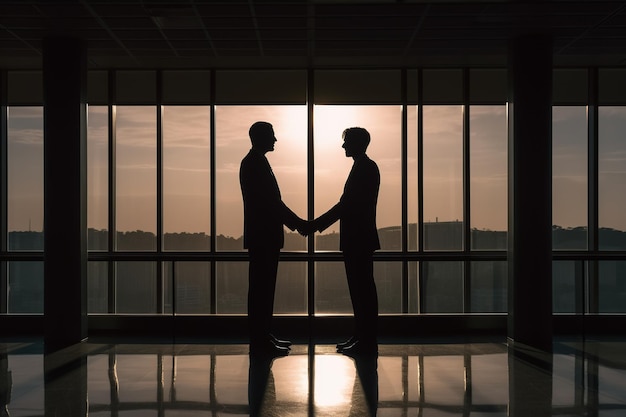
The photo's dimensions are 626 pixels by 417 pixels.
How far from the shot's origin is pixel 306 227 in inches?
287

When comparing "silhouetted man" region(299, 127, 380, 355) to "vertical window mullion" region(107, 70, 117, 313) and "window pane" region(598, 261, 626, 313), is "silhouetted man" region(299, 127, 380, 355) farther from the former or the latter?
"window pane" region(598, 261, 626, 313)

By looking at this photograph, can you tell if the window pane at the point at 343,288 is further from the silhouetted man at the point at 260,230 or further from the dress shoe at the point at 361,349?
the silhouetted man at the point at 260,230

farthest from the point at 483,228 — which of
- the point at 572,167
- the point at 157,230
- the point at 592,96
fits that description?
the point at 157,230

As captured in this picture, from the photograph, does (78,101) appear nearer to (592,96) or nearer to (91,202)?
(91,202)

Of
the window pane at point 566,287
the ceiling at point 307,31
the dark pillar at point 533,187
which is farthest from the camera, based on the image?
the window pane at point 566,287

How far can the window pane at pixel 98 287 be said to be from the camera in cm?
990

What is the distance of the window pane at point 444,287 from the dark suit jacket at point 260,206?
3543 mm

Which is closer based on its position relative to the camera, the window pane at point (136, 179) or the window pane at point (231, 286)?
the window pane at point (231, 286)

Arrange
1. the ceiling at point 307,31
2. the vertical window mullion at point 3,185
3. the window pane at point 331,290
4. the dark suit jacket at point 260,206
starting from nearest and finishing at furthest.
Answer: the dark suit jacket at point 260,206 < the ceiling at point 307,31 < the window pane at point 331,290 < the vertical window mullion at point 3,185

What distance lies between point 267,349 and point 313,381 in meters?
1.36

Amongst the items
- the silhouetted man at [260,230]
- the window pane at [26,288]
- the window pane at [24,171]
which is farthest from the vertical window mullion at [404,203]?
the window pane at [24,171]

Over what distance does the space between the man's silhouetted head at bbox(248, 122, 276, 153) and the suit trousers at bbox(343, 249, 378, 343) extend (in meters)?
1.36

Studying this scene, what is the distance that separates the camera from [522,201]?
26.9ft

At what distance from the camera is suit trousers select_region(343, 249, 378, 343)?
711cm
